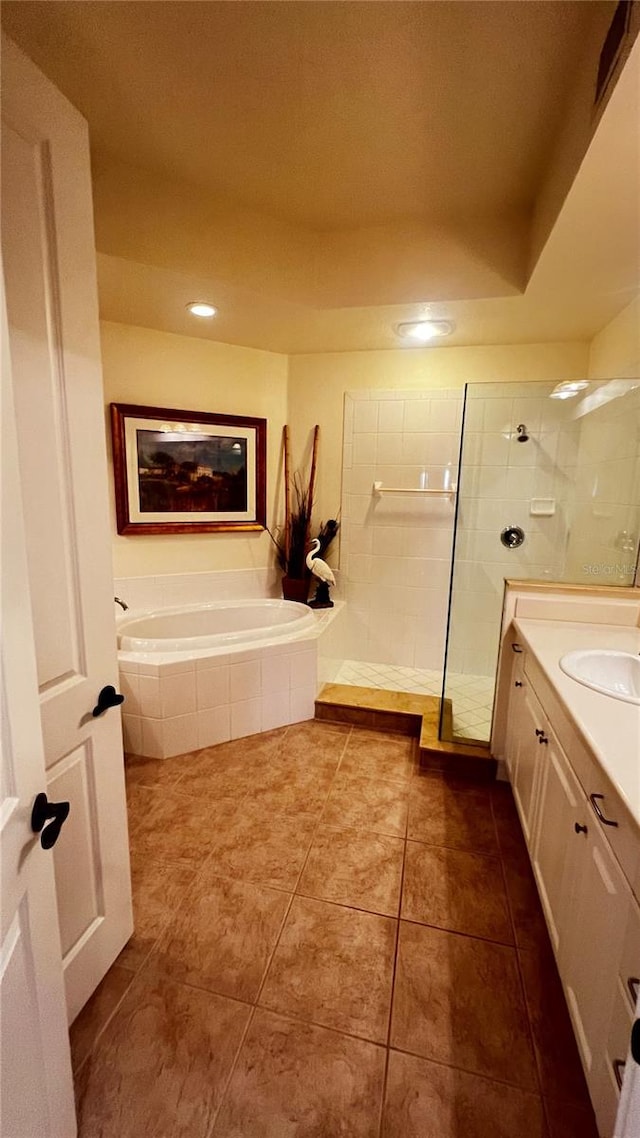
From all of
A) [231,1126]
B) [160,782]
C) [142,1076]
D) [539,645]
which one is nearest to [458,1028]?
[231,1126]

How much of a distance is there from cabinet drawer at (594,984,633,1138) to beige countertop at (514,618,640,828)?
380 mm

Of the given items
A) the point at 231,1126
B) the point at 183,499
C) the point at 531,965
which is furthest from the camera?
the point at 183,499

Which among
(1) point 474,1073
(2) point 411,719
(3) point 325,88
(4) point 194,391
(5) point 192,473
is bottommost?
(1) point 474,1073

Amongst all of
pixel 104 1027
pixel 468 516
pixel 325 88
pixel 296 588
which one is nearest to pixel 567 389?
pixel 468 516

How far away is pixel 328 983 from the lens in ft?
4.22

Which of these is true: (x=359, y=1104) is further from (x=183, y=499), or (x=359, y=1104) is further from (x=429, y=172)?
(x=429, y=172)

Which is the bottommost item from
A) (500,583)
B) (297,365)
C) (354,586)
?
(354,586)

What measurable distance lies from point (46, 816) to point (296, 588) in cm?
271

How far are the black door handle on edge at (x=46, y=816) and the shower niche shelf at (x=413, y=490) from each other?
2.88 m

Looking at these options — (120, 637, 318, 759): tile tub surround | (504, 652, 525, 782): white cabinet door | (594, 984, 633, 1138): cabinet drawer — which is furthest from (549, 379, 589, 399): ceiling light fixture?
(594, 984, 633, 1138): cabinet drawer

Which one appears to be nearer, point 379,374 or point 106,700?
point 106,700

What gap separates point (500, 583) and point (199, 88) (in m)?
2.40

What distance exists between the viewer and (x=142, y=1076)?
107 centimetres

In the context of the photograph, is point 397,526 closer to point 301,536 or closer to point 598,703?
point 301,536
